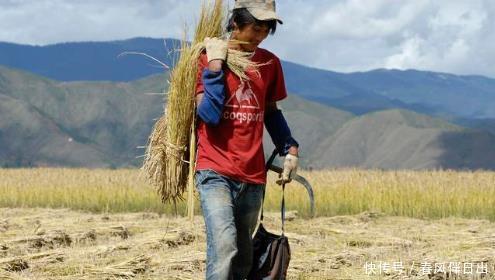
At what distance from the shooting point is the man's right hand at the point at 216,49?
5.08 metres

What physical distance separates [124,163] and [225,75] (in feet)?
466

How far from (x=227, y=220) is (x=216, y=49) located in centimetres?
90

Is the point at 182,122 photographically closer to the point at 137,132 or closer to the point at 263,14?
the point at 263,14

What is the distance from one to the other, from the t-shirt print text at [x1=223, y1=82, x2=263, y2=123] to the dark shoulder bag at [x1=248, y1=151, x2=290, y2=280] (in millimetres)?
456

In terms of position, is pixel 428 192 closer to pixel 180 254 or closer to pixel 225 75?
pixel 180 254

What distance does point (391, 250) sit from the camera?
9.12 m

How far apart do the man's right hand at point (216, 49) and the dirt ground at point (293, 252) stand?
0.92 meters

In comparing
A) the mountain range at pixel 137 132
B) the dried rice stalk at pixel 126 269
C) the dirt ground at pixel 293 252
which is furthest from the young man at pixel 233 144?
the mountain range at pixel 137 132

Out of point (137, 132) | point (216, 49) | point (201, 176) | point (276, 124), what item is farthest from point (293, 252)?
point (137, 132)

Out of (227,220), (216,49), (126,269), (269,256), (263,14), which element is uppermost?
(263,14)

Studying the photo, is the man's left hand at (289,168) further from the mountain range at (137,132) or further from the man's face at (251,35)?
the mountain range at (137,132)

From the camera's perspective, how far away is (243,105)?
5.06 metres

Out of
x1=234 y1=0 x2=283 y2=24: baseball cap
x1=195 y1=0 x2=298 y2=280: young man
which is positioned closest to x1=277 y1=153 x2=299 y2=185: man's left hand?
x1=195 y1=0 x2=298 y2=280: young man

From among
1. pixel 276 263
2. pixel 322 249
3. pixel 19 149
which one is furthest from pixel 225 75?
pixel 19 149
